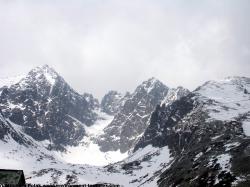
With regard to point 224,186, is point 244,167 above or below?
above

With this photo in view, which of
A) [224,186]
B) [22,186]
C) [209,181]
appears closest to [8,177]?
[22,186]

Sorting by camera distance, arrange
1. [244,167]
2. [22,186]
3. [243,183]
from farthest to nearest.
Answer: [244,167] < [243,183] < [22,186]

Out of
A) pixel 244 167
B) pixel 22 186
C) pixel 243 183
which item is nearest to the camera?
pixel 22 186

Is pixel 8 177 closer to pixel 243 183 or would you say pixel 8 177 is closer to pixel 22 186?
pixel 22 186

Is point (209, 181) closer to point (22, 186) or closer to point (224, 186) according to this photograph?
point (224, 186)

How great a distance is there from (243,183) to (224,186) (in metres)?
8.27

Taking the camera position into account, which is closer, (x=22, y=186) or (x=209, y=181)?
(x=22, y=186)

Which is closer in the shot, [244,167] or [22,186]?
[22,186]

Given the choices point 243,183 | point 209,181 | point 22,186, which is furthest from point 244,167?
point 22,186

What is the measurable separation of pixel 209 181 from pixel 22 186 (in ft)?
286

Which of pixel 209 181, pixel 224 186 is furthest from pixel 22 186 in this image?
pixel 209 181

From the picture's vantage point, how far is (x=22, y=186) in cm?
13488

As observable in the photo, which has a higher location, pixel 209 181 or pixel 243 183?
pixel 209 181

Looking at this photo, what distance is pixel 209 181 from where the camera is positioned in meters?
199
